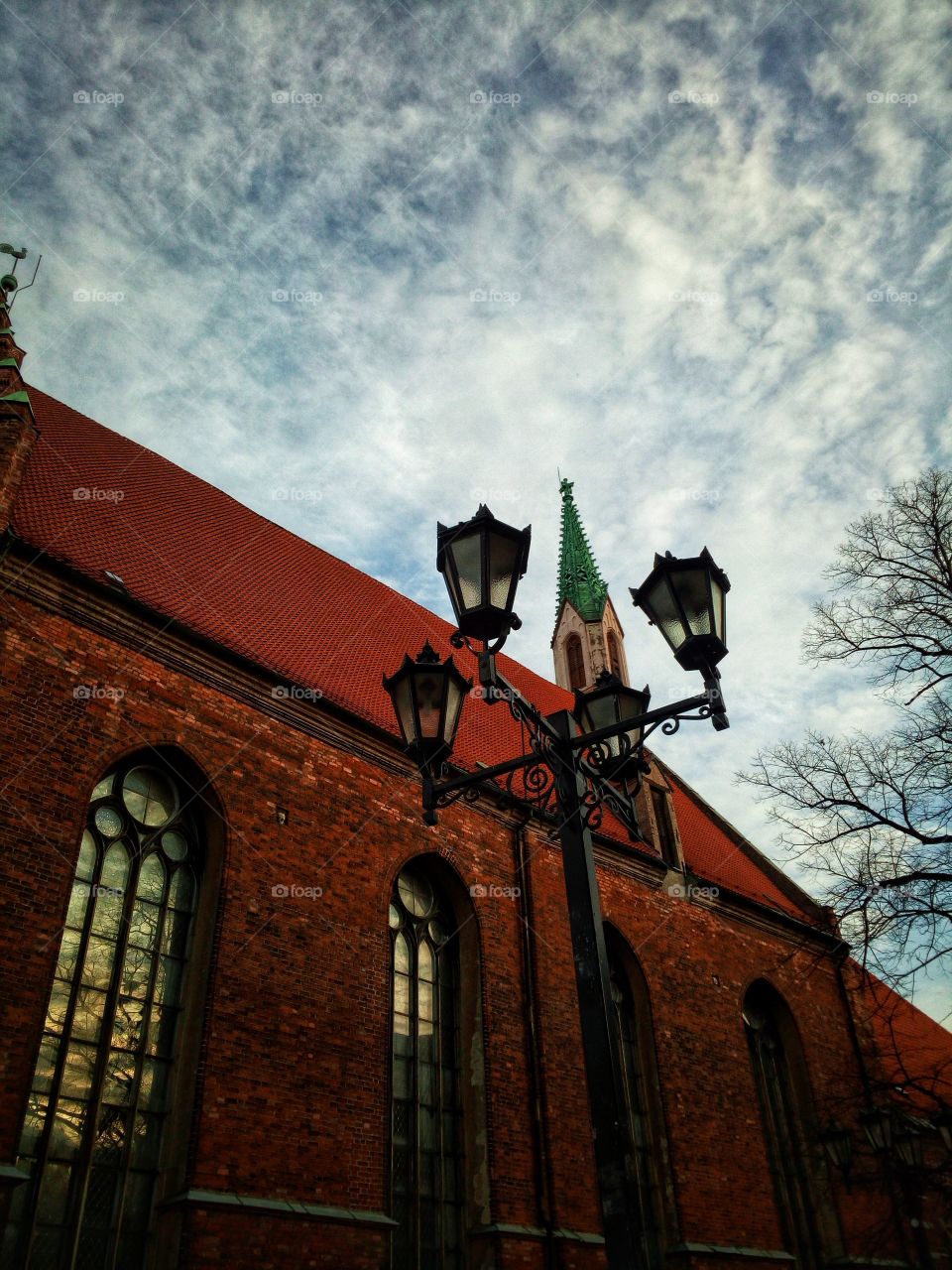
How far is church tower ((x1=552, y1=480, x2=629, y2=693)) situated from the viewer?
22.8 metres

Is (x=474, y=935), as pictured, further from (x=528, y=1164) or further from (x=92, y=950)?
(x=92, y=950)

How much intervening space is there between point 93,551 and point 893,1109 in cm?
1172

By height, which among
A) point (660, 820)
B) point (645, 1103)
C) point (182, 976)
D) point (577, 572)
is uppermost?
point (577, 572)

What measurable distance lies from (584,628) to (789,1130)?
455 inches

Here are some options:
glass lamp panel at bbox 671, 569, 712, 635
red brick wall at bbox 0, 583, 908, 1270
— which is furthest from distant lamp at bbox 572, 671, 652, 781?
red brick wall at bbox 0, 583, 908, 1270

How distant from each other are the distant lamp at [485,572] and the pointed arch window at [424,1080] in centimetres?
645

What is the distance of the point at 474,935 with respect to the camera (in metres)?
11.6

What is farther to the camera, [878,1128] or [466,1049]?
[878,1128]

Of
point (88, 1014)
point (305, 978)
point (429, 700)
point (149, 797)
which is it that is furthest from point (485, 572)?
point (305, 978)

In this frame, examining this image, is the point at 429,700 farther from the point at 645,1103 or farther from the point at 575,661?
the point at 575,661

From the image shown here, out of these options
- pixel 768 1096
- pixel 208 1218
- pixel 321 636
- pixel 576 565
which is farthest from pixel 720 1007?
pixel 576 565

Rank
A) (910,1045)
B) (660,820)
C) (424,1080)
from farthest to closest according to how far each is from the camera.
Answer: (910,1045)
(660,820)
(424,1080)

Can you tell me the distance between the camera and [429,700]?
579cm

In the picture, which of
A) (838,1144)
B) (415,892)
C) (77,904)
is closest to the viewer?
(77,904)
